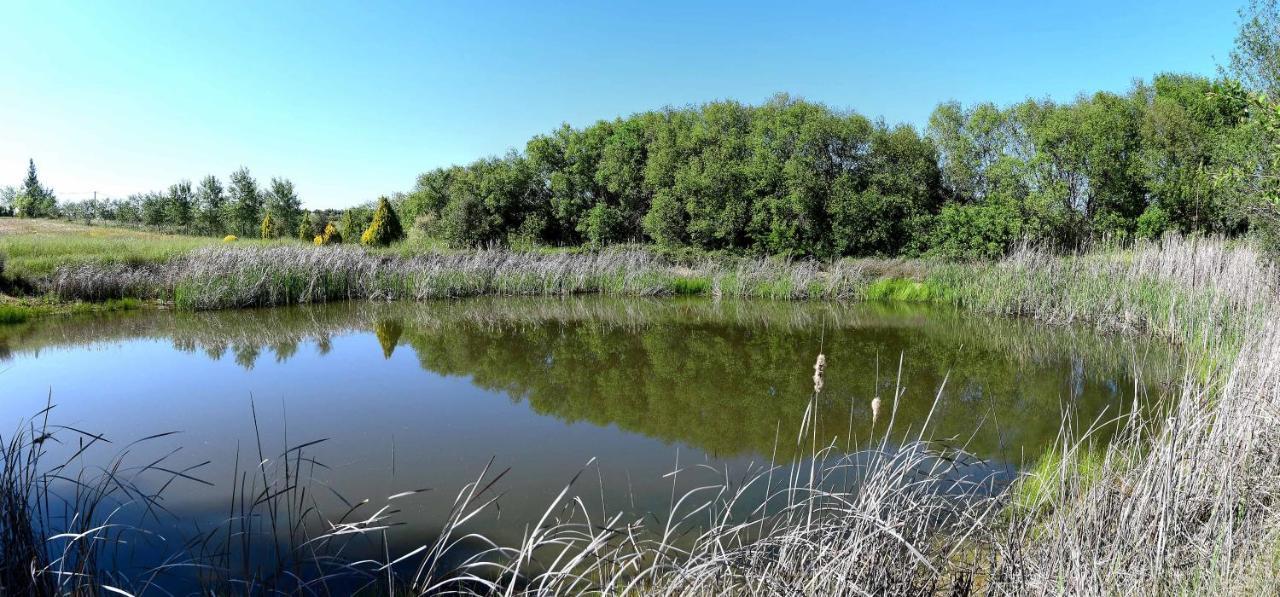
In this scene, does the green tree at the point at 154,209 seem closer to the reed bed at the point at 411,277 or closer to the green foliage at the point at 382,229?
the green foliage at the point at 382,229

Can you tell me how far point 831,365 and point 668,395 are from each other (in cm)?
233

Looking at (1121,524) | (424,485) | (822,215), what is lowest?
(424,485)

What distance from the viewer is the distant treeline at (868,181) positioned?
1939 centimetres

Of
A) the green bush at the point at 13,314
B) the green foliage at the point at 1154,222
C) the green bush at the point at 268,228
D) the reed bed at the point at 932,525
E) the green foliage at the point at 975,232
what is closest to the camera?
the reed bed at the point at 932,525

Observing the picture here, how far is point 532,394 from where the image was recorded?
6.02 metres

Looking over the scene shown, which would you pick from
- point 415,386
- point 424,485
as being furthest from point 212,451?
point 415,386

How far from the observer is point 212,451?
428cm

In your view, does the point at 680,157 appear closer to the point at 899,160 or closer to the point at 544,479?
the point at 899,160

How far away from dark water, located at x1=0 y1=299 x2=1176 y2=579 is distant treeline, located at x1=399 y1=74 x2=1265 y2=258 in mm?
10603

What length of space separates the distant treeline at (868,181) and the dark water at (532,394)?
34.8ft

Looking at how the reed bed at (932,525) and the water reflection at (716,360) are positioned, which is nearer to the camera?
the reed bed at (932,525)

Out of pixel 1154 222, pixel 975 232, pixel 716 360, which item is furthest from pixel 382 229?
pixel 1154 222

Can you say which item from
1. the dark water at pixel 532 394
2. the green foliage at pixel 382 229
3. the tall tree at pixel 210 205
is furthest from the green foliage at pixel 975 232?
the tall tree at pixel 210 205

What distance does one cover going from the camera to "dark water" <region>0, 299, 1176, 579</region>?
3959mm
